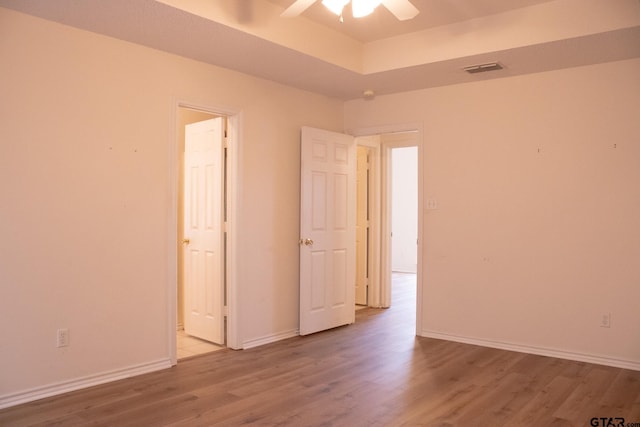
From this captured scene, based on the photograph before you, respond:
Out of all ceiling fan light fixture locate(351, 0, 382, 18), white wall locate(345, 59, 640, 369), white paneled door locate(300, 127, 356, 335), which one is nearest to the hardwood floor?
white wall locate(345, 59, 640, 369)

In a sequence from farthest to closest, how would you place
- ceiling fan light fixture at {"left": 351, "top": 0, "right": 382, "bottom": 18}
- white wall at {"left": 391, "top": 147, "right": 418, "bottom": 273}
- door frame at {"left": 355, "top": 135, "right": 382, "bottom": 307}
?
white wall at {"left": 391, "top": 147, "right": 418, "bottom": 273}
door frame at {"left": 355, "top": 135, "right": 382, "bottom": 307}
ceiling fan light fixture at {"left": 351, "top": 0, "right": 382, "bottom": 18}

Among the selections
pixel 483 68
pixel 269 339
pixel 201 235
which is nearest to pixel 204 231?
pixel 201 235

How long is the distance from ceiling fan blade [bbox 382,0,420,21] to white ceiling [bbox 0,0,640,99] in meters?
0.76

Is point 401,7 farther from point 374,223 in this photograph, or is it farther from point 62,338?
point 374,223

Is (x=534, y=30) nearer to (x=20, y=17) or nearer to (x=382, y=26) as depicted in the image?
(x=382, y=26)

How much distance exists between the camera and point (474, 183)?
484 centimetres

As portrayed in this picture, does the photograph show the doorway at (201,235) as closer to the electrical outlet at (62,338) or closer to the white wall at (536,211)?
the electrical outlet at (62,338)

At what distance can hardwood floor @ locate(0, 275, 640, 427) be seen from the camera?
301 centimetres

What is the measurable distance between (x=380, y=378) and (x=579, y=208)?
2.25m

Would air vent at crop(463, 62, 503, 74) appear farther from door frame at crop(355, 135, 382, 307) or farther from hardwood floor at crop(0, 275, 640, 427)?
hardwood floor at crop(0, 275, 640, 427)

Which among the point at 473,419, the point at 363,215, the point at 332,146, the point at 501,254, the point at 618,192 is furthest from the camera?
the point at 363,215

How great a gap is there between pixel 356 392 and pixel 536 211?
2345mm

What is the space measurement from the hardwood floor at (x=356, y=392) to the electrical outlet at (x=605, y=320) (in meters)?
0.34

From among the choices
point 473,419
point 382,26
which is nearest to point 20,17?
point 382,26
